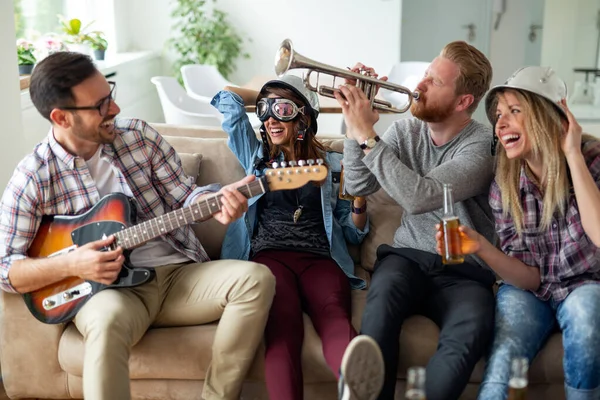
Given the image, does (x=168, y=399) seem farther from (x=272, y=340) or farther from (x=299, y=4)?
(x=299, y=4)

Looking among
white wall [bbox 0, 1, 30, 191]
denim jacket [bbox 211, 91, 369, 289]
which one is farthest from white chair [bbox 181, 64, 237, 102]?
denim jacket [bbox 211, 91, 369, 289]

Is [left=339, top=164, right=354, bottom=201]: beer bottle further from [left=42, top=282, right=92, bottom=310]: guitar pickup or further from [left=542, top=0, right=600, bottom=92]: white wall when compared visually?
[left=542, top=0, right=600, bottom=92]: white wall

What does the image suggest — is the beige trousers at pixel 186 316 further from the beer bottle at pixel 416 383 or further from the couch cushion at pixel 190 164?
the beer bottle at pixel 416 383

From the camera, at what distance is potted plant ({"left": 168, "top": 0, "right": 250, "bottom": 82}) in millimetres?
6172

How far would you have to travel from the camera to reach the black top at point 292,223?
8.33 feet

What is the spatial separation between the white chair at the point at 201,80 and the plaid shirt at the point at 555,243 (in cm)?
314

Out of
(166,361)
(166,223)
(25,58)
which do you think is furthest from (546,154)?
(25,58)

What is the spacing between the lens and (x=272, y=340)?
220 centimetres

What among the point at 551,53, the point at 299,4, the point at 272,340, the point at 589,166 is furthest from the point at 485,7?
the point at 272,340

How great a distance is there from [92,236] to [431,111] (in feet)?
3.85

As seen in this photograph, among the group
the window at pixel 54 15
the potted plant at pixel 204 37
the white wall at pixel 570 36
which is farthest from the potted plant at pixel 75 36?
the white wall at pixel 570 36

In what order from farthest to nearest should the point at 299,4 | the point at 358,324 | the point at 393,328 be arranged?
the point at 299,4
the point at 358,324
the point at 393,328

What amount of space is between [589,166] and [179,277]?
1329 millimetres

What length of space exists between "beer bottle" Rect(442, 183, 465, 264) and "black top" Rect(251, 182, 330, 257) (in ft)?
2.08
